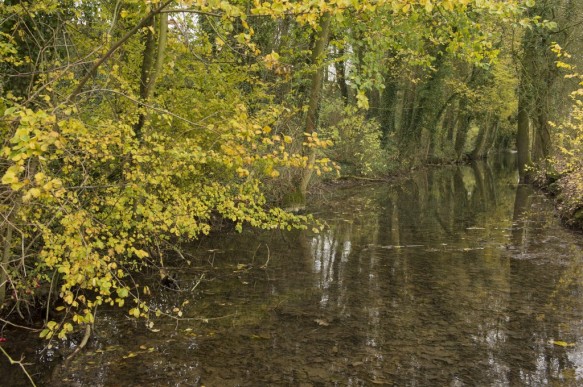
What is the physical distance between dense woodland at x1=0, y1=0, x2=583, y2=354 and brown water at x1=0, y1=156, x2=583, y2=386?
0.76m

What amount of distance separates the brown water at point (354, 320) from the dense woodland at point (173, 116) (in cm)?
76

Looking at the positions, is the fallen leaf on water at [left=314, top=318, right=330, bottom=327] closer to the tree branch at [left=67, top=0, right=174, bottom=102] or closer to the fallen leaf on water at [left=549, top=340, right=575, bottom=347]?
the fallen leaf on water at [left=549, top=340, right=575, bottom=347]

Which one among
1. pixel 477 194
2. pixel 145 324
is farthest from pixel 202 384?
pixel 477 194

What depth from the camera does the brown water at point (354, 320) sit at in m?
6.37

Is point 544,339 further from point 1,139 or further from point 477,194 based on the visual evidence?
point 477,194

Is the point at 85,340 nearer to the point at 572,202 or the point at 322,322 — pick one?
the point at 322,322

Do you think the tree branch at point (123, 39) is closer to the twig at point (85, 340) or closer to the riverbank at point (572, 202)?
the twig at point (85, 340)

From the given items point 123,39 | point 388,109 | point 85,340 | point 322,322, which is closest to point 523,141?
point 388,109

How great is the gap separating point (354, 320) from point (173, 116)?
445cm

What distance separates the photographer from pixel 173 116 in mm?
8422

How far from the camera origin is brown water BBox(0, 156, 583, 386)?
6367mm

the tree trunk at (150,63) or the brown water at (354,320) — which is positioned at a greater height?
the tree trunk at (150,63)

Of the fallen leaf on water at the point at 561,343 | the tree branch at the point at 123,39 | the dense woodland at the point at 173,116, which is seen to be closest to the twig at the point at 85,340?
the dense woodland at the point at 173,116

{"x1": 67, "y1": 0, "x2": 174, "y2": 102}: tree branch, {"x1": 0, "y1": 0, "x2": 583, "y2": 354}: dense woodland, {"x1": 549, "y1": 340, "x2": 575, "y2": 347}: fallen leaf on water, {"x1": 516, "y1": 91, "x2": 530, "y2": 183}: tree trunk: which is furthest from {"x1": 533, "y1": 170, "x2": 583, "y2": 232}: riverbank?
{"x1": 67, "y1": 0, "x2": 174, "y2": 102}: tree branch
